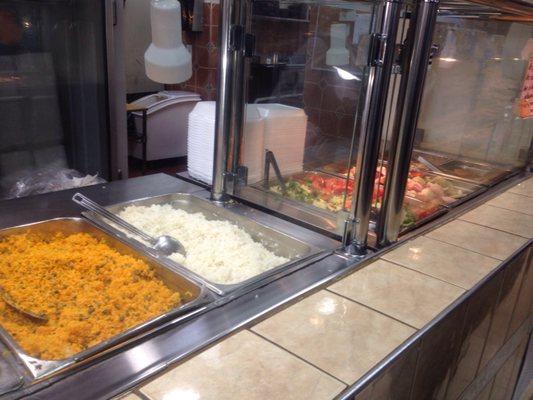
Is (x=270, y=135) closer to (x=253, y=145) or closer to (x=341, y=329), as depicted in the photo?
(x=253, y=145)

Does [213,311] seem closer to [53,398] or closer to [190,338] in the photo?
[190,338]

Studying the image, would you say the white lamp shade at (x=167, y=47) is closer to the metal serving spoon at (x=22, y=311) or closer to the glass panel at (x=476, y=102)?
the glass panel at (x=476, y=102)

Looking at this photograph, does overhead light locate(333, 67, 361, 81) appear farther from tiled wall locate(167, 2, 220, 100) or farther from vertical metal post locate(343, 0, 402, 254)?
tiled wall locate(167, 2, 220, 100)

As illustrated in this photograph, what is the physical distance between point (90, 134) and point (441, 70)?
159cm

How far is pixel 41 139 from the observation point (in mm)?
2059

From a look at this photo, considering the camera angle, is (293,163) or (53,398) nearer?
(53,398)

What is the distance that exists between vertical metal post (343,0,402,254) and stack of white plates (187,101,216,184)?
52 cm

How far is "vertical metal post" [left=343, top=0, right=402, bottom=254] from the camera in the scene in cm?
101

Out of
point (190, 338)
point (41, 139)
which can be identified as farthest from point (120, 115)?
point (190, 338)

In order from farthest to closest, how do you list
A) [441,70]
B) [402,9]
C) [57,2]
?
[57,2] → [441,70] → [402,9]

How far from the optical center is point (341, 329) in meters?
0.83

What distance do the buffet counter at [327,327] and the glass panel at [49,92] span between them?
2.50 feet

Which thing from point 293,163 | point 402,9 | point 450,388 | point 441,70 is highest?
point 402,9

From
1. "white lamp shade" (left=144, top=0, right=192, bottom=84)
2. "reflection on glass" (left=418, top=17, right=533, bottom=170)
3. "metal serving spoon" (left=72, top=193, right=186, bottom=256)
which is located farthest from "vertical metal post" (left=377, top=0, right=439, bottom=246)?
"white lamp shade" (left=144, top=0, right=192, bottom=84)
